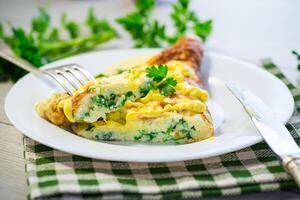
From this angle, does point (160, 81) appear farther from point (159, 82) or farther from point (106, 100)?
point (106, 100)

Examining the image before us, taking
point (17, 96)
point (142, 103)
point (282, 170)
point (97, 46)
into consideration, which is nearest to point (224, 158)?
point (282, 170)

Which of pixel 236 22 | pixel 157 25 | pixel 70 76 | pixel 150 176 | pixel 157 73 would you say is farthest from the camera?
pixel 236 22

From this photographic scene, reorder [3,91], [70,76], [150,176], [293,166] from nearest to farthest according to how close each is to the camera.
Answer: [293,166] < [150,176] < [70,76] < [3,91]

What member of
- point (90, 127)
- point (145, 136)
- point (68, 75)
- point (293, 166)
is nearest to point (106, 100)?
point (90, 127)

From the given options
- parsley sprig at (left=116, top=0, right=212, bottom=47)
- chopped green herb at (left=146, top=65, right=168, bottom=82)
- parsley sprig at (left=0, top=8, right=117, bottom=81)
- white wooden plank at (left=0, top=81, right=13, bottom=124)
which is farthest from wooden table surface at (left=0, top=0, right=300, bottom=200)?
chopped green herb at (left=146, top=65, right=168, bottom=82)

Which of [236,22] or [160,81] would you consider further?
[236,22]

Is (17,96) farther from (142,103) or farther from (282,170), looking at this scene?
(282,170)
